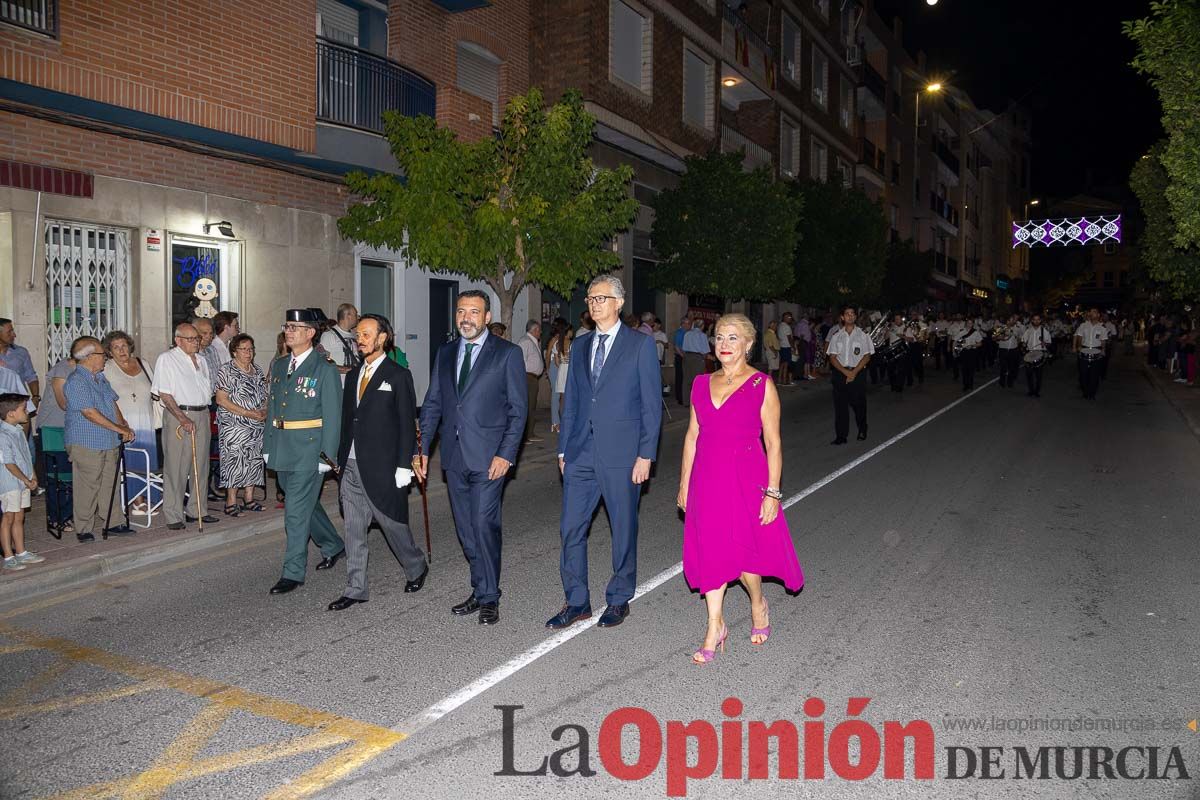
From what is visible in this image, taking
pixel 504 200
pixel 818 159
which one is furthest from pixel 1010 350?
pixel 504 200

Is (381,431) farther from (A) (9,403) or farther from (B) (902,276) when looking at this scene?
(B) (902,276)

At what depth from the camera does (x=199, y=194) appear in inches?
485

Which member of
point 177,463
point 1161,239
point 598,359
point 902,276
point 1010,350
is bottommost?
point 177,463

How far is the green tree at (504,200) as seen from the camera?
41.7 ft

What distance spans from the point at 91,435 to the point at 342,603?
3.07 meters

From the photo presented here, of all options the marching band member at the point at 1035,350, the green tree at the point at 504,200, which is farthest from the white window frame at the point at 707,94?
the green tree at the point at 504,200

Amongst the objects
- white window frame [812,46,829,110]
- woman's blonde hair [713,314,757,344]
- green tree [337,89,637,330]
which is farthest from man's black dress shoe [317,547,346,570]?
white window frame [812,46,829,110]

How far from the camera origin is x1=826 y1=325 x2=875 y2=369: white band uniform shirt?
13.5 metres

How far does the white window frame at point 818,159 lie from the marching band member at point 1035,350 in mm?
13424

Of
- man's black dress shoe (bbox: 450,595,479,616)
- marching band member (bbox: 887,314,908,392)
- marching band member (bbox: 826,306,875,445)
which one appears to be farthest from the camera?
marching band member (bbox: 887,314,908,392)

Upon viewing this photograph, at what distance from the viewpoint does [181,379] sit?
8.12m

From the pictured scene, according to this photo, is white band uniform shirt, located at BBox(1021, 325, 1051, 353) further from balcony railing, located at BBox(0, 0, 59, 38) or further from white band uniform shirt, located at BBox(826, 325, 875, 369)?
balcony railing, located at BBox(0, 0, 59, 38)

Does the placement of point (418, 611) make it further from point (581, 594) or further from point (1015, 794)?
point (1015, 794)

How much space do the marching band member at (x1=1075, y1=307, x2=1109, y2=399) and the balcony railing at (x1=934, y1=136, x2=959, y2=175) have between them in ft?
117
